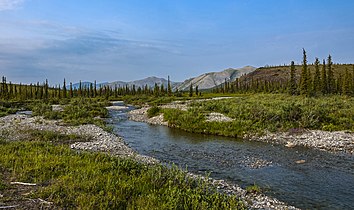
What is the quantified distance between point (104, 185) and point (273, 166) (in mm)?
10207

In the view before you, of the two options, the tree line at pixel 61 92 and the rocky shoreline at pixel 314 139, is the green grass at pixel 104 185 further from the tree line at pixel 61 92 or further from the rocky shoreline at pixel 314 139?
the tree line at pixel 61 92

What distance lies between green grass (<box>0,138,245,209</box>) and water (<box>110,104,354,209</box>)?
3337mm

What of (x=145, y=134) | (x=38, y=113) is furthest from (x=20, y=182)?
(x=38, y=113)

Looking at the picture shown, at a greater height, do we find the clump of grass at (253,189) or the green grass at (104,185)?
the green grass at (104,185)

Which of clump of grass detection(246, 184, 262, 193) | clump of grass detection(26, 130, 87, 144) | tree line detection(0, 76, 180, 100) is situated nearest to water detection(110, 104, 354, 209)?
clump of grass detection(246, 184, 262, 193)

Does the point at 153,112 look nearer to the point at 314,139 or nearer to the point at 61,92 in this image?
the point at 314,139

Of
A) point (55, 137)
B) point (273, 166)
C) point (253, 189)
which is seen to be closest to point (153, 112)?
point (55, 137)

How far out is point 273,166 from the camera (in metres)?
15.5

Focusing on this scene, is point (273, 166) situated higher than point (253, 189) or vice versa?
point (253, 189)

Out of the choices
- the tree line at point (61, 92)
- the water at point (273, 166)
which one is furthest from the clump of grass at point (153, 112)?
the tree line at point (61, 92)

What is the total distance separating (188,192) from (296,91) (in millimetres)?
66776

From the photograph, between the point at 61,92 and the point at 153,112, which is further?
the point at 61,92

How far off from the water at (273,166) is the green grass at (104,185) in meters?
3.34

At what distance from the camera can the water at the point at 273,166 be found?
37.1ft
